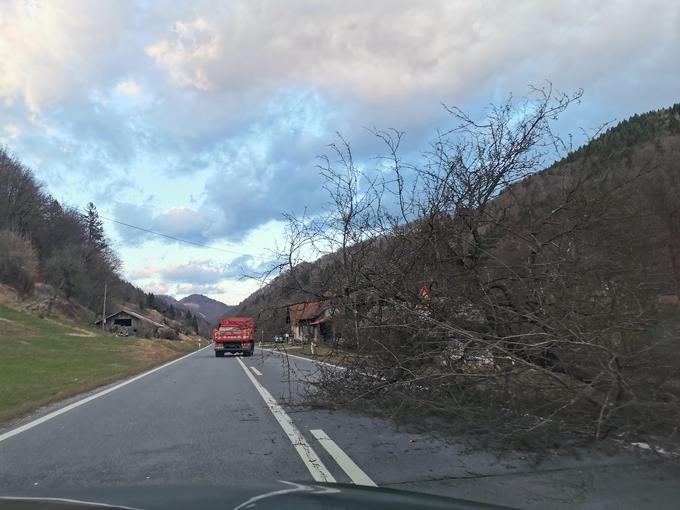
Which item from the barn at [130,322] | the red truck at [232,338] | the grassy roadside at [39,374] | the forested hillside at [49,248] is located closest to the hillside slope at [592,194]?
the grassy roadside at [39,374]

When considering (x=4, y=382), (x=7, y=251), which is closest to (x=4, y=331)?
(x=4, y=382)

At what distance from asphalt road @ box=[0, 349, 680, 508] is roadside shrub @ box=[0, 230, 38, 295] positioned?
232 feet

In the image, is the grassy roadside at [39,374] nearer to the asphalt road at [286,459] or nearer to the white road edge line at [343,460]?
the asphalt road at [286,459]

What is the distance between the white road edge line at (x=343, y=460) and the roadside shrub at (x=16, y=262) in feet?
246

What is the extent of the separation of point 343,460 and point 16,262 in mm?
77626

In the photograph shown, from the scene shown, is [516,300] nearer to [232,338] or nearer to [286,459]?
[286,459]

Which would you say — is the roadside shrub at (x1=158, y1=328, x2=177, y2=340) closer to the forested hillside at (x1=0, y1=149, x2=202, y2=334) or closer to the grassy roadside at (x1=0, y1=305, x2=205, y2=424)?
the forested hillside at (x1=0, y1=149, x2=202, y2=334)

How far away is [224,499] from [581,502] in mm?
3122

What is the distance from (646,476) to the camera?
17.8ft

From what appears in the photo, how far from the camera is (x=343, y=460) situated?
21.0ft

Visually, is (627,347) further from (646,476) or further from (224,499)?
(224,499)

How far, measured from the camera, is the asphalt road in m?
5.25

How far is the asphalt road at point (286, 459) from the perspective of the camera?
5.25 m

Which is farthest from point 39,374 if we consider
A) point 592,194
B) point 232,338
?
point 232,338
